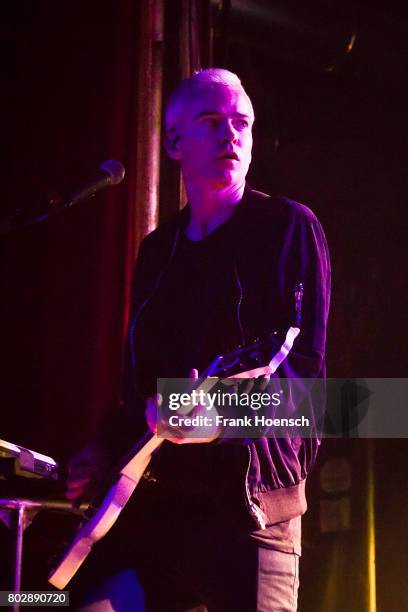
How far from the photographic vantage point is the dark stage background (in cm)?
319

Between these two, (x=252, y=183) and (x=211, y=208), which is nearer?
(x=211, y=208)

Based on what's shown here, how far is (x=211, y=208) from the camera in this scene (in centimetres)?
221

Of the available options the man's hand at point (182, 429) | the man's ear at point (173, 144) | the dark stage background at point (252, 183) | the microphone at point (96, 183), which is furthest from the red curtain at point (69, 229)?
the man's hand at point (182, 429)

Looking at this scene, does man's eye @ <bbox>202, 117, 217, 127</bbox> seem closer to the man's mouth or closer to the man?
the man

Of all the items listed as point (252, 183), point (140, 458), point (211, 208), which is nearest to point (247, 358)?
point (140, 458)

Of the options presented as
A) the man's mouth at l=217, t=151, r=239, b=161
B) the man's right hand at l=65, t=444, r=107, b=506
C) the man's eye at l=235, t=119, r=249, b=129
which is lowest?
the man's right hand at l=65, t=444, r=107, b=506

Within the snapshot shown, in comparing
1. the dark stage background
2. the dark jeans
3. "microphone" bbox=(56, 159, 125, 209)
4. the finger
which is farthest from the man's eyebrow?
the dark jeans

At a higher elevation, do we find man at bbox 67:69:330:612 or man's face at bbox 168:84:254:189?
man's face at bbox 168:84:254:189

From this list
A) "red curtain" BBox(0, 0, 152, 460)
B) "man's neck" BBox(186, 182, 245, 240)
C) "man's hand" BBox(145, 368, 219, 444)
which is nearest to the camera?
"man's hand" BBox(145, 368, 219, 444)

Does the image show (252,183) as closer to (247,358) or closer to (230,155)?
(230,155)

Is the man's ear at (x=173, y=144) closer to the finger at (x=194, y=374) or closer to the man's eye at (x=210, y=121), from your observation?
the man's eye at (x=210, y=121)

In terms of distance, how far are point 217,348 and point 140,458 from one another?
0.34 m

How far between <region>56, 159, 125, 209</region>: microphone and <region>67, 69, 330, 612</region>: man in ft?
0.73

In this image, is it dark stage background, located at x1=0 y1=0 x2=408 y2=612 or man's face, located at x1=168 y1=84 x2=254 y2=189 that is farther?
dark stage background, located at x1=0 y1=0 x2=408 y2=612
